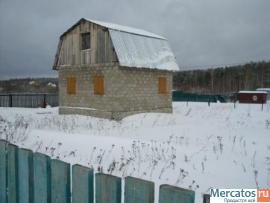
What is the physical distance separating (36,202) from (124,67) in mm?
14671

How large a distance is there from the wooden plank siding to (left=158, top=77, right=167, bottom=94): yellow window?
451 cm

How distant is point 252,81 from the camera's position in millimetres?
76188

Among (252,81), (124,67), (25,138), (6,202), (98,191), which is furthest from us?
(252,81)

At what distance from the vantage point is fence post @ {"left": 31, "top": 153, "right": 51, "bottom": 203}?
8.42 feet

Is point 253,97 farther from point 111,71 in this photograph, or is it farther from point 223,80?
point 223,80

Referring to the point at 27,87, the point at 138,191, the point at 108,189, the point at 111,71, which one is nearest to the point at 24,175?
the point at 108,189

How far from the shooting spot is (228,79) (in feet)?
258

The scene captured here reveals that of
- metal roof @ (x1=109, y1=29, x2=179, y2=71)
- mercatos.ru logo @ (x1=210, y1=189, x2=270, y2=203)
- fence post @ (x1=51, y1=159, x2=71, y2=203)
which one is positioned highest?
metal roof @ (x1=109, y1=29, x2=179, y2=71)

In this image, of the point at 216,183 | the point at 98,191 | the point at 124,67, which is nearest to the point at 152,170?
the point at 216,183

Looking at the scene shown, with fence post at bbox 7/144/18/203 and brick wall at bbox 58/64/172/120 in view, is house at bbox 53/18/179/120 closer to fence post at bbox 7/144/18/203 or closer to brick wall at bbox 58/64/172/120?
brick wall at bbox 58/64/172/120

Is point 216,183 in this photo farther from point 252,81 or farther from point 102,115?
point 252,81

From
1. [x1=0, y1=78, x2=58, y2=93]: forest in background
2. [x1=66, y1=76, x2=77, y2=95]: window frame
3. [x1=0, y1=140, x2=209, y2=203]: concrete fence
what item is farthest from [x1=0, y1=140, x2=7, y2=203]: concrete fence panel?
[x1=0, y1=78, x2=58, y2=93]: forest in background

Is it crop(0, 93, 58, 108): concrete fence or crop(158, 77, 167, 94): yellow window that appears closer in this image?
crop(158, 77, 167, 94): yellow window

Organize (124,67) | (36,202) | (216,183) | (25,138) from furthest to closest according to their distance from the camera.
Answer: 1. (124,67)
2. (25,138)
3. (216,183)
4. (36,202)
